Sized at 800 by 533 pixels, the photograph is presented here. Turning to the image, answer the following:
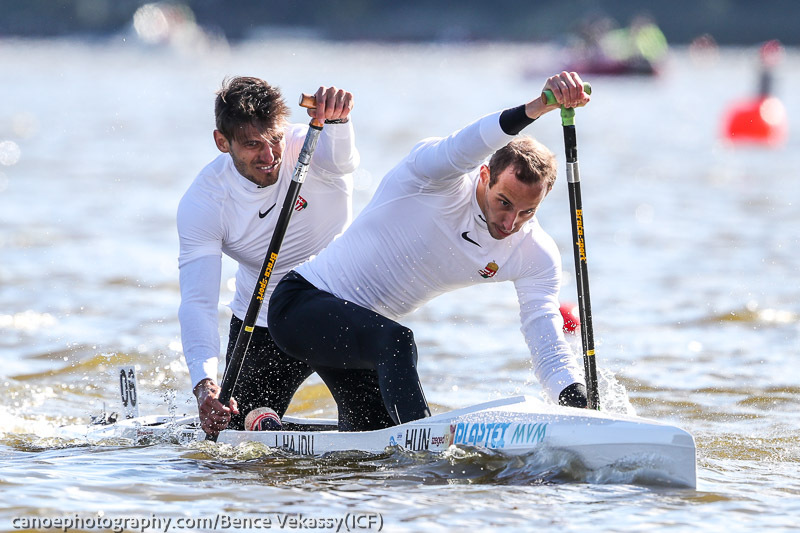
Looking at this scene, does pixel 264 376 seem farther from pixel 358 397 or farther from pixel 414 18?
pixel 414 18

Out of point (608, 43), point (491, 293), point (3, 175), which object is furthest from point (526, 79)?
point (491, 293)

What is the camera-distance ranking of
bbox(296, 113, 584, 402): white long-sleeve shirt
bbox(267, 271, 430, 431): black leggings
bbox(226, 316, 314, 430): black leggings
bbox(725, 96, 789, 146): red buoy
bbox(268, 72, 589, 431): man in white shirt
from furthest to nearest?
bbox(725, 96, 789, 146): red buoy
bbox(226, 316, 314, 430): black leggings
bbox(296, 113, 584, 402): white long-sleeve shirt
bbox(267, 271, 430, 431): black leggings
bbox(268, 72, 589, 431): man in white shirt

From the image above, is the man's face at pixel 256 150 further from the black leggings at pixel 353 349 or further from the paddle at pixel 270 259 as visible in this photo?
the black leggings at pixel 353 349

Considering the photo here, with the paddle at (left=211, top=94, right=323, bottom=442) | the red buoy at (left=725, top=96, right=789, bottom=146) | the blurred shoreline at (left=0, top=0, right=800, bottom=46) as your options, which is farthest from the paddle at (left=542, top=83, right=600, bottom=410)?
the blurred shoreline at (left=0, top=0, right=800, bottom=46)

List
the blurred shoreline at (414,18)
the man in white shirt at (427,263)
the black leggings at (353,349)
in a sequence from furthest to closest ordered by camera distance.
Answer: the blurred shoreline at (414,18) < the black leggings at (353,349) < the man in white shirt at (427,263)

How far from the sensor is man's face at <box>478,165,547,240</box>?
15.5 ft

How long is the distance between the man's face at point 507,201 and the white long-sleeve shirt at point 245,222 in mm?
821

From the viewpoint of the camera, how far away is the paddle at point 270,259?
525cm

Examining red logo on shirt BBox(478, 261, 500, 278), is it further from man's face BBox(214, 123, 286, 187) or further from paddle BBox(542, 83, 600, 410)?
man's face BBox(214, 123, 286, 187)

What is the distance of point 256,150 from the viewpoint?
5.28 meters

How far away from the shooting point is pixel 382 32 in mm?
81500

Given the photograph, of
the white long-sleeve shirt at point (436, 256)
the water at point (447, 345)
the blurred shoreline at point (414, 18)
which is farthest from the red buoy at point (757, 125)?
the blurred shoreline at point (414, 18)

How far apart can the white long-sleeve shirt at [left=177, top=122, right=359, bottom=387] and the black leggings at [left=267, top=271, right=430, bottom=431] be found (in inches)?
12.9

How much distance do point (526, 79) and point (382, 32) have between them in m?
42.7
